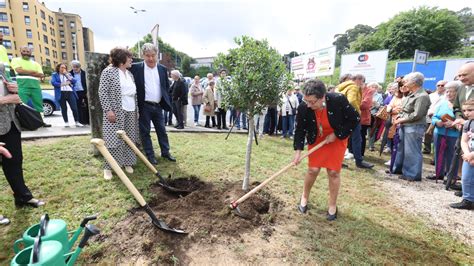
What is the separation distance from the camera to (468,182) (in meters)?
3.70

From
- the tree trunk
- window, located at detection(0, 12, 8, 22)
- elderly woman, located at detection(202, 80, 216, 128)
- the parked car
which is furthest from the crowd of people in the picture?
window, located at detection(0, 12, 8, 22)

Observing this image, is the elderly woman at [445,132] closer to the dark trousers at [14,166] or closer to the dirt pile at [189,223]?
the dirt pile at [189,223]

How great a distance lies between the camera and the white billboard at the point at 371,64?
51.4ft

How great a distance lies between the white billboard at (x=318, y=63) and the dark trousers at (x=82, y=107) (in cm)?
1474

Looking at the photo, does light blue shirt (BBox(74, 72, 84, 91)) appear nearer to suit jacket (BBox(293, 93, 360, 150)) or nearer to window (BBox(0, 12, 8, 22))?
suit jacket (BBox(293, 93, 360, 150))

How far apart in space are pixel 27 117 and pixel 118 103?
125 cm

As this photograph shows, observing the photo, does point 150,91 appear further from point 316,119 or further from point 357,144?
point 357,144

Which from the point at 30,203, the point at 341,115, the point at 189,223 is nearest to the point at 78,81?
the point at 30,203

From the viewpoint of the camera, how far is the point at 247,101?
3.36m

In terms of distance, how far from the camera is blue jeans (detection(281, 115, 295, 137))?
8.84 m

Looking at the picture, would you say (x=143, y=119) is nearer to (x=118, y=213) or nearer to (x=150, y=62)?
(x=150, y=62)

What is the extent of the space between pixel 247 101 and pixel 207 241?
1788 millimetres

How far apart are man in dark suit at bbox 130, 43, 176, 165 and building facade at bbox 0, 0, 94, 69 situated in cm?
4466

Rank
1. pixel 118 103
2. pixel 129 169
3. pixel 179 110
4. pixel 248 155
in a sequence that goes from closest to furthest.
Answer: pixel 248 155, pixel 118 103, pixel 129 169, pixel 179 110
